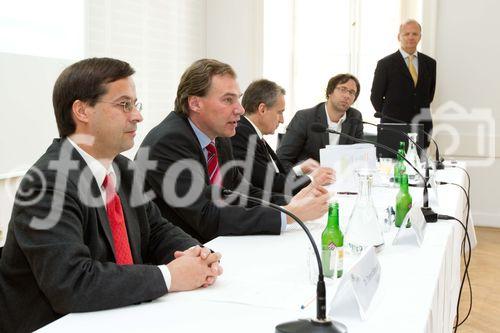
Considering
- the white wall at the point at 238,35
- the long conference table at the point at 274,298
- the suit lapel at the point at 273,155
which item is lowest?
the long conference table at the point at 274,298

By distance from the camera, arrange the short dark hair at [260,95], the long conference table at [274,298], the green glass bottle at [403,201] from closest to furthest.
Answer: the long conference table at [274,298] < the green glass bottle at [403,201] < the short dark hair at [260,95]

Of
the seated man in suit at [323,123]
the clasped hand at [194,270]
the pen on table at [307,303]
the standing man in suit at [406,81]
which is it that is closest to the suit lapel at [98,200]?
the clasped hand at [194,270]

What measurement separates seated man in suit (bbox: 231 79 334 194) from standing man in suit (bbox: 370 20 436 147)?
2.42m

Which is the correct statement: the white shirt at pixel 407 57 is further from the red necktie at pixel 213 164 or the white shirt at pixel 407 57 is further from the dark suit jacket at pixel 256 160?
the red necktie at pixel 213 164

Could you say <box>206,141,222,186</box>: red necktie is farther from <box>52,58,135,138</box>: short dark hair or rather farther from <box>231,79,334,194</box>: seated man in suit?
<box>52,58,135,138</box>: short dark hair

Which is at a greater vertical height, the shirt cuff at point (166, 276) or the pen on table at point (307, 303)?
the shirt cuff at point (166, 276)

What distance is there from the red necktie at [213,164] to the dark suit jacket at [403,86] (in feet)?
11.0

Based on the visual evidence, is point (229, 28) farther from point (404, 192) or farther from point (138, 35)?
point (404, 192)

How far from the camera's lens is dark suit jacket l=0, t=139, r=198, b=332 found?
137 centimetres

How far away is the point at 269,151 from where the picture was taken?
336cm

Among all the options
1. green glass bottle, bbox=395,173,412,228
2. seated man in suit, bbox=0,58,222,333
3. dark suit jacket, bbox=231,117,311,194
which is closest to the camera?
seated man in suit, bbox=0,58,222,333

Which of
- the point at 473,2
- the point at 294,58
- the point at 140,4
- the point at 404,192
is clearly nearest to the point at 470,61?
the point at 473,2

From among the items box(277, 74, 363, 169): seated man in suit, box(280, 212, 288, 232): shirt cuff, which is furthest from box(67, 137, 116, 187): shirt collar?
box(277, 74, 363, 169): seated man in suit

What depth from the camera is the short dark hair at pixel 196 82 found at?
2.49 metres
